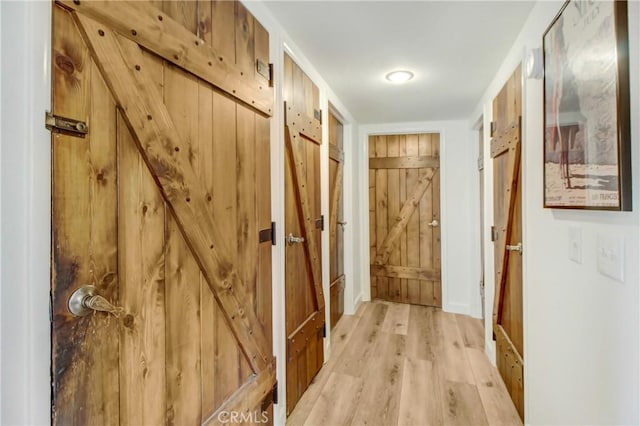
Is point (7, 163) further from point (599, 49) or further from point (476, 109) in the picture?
point (476, 109)

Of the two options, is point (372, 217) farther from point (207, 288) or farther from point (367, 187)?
point (207, 288)

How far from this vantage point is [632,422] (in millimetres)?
821

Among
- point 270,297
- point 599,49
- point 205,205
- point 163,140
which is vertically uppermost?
point 599,49

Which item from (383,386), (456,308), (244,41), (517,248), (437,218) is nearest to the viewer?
(244,41)

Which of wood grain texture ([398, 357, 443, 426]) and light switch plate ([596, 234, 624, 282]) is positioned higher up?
light switch plate ([596, 234, 624, 282])

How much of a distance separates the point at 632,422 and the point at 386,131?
337cm

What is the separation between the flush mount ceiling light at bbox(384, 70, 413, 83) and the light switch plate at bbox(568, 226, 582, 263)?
5.30 ft

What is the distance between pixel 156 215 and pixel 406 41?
1719 mm

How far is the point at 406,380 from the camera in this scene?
2.16 metres

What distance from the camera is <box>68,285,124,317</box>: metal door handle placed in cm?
74

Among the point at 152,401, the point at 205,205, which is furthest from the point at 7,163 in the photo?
the point at 152,401

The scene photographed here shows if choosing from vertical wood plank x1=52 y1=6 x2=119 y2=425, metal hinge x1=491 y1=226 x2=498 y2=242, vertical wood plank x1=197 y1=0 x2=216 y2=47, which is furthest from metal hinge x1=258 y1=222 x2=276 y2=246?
metal hinge x1=491 y1=226 x2=498 y2=242

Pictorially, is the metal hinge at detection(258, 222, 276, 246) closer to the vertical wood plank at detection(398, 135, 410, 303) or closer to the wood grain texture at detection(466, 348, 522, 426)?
the wood grain texture at detection(466, 348, 522, 426)

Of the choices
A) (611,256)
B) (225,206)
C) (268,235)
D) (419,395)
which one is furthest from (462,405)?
(225,206)
